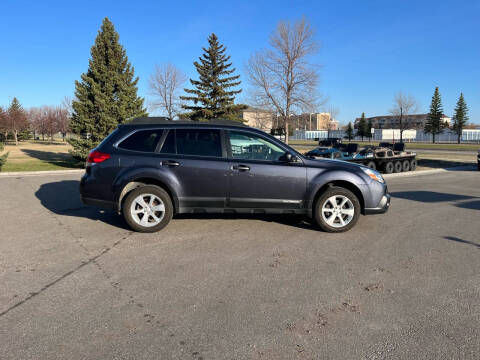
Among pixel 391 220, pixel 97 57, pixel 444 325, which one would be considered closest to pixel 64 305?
pixel 444 325

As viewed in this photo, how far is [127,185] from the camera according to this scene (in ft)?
17.0

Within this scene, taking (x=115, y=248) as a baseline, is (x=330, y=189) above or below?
above

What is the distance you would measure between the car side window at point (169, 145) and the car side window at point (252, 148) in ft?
3.01

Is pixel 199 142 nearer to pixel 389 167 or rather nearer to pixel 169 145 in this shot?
pixel 169 145

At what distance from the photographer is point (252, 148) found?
531 centimetres

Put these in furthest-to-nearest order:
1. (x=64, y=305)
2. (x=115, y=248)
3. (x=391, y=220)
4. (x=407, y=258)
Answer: (x=391, y=220)
(x=115, y=248)
(x=407, y=258)
(x=64, y=305)

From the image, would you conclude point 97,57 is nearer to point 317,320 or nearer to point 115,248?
point 115,248

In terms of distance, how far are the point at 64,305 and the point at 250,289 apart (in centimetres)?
173

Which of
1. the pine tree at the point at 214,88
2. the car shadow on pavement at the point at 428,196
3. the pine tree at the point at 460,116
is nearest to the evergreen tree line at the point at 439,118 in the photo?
the pine tree at the point at 460,116

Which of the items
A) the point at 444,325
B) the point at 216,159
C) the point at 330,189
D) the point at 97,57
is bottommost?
the point at 444,325

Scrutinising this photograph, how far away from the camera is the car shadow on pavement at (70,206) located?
6207mm

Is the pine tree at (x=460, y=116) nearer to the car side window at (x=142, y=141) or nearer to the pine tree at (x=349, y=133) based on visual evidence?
the pine tree at (x=349, y=133)

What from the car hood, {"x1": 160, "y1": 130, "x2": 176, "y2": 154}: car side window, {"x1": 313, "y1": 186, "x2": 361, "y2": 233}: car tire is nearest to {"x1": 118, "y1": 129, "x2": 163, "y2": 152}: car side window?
{"x1": 160, "y1": 130, "x2": 176, "y2": 154}: car side window

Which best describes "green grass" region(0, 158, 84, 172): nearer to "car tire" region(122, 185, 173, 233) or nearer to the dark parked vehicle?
the dark parked vehicle
